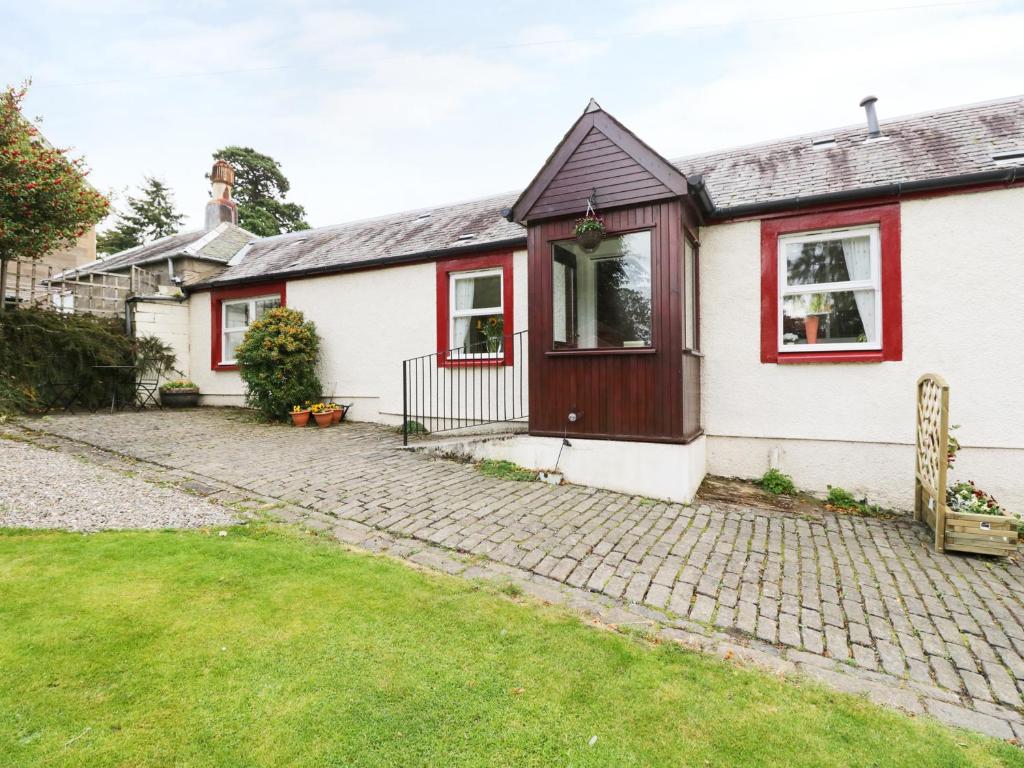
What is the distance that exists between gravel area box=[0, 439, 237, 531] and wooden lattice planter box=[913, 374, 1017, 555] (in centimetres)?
634

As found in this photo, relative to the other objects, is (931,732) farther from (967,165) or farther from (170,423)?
(170,423)

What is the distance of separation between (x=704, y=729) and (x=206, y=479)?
5359 mm

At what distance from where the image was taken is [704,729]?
1.99m

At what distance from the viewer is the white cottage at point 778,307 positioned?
5285 millimetres

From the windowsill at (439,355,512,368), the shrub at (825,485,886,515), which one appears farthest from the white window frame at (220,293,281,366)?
the shrub at (825,485,886,515)

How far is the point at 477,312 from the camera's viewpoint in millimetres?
8188

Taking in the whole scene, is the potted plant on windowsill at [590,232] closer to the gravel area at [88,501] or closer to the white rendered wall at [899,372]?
the white rendered wall at [899,372]

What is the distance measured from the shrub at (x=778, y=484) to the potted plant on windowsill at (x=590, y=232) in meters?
3.67

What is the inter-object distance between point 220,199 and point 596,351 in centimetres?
1492

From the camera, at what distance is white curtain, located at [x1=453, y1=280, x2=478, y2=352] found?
27.4ft

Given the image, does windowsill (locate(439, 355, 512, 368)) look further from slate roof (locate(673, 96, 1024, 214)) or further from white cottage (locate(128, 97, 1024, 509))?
slate roof (locate(673, 96, 1024, 214))

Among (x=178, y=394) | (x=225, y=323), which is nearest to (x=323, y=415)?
(x=225, y=323)

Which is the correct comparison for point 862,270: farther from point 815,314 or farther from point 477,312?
point 477,312

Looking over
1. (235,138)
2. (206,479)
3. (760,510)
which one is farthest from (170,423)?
(235,138)
